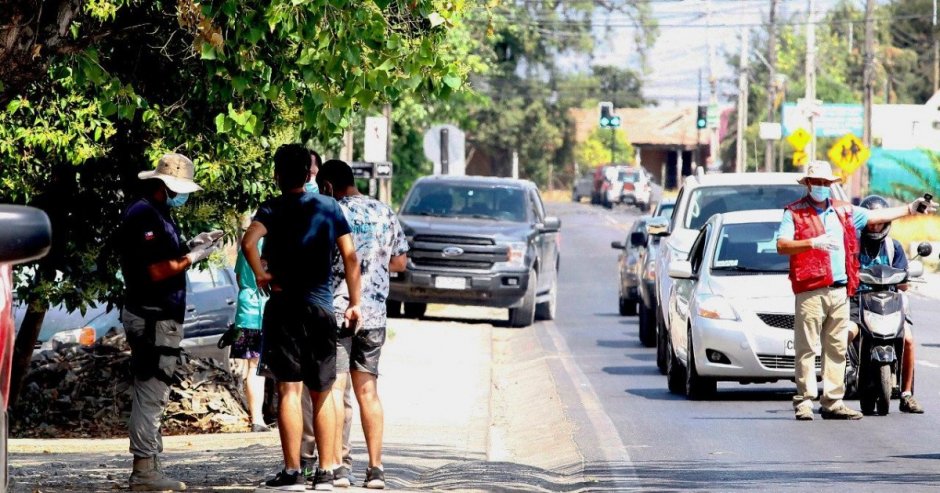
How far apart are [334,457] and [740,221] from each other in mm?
7506

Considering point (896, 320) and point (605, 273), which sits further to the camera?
point (605, 273)

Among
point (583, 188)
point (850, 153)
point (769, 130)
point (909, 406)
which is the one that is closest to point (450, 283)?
point (909, 406)

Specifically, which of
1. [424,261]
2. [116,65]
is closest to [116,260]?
[116,65]

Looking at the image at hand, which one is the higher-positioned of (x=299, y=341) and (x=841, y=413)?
(x=299, y=341)

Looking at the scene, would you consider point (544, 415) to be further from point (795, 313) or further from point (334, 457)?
point (334, 457)

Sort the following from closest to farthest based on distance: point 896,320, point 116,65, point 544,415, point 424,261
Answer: point 116,65
point 896,320
point 544,415
point 424,261

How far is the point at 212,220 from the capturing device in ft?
46.9

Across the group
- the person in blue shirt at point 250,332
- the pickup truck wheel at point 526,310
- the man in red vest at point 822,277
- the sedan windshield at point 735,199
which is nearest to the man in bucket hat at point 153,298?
the person in blue shirt at point 250,332

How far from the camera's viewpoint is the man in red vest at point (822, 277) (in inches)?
533

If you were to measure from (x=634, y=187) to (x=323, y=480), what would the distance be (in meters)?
75.9

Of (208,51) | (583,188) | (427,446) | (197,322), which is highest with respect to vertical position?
(208,51)

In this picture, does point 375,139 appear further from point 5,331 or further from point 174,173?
point 5,331

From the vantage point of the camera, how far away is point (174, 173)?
10250mm

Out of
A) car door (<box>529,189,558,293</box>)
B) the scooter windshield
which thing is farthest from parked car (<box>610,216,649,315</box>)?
the scooter windshield
